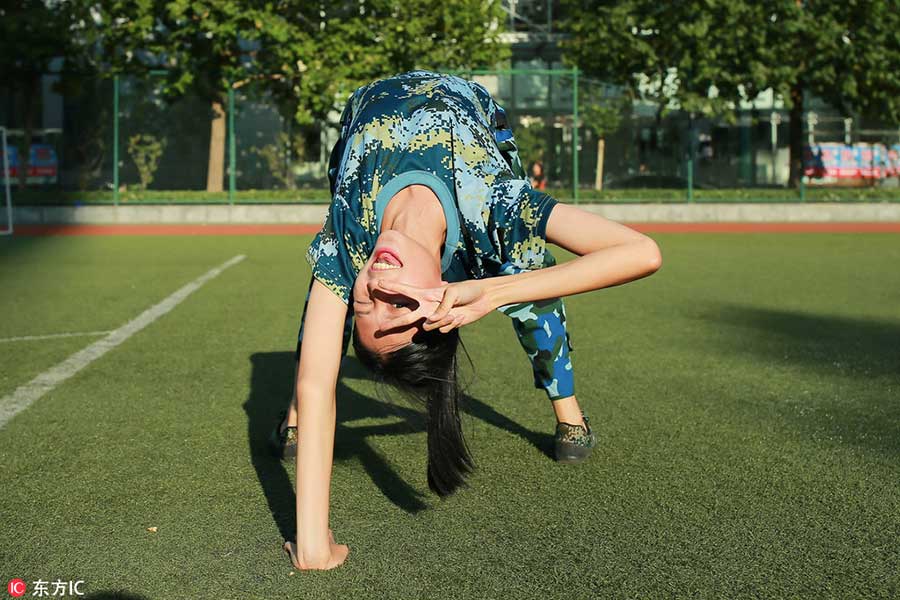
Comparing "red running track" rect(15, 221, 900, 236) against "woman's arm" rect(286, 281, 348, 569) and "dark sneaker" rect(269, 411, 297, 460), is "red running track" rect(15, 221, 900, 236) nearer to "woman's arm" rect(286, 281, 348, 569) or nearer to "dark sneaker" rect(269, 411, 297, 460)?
"dark sneaker" rect(269, 411, 297, 460)

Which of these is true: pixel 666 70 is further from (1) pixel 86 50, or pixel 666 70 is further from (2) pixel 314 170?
(1) pixel 86 50

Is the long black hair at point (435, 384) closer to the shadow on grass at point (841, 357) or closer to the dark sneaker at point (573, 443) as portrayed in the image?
the dark sneaker at point (573, 443)

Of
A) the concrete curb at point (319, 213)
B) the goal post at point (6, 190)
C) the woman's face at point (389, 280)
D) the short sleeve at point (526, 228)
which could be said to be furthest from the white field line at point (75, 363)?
the concrete curb at point (319, 213)

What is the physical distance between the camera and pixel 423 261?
2887 millimetres

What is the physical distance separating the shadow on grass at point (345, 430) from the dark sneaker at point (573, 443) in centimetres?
12

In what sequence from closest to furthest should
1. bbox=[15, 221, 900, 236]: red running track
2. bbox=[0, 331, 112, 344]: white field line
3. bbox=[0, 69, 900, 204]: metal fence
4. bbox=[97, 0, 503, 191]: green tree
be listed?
bbox=[0, 331, 112, 344]: white field line
bbox=[15, 221, 900, 236]: red running track
bbox=[0, 69, 900, 204]: metal fence
bbox=[97, 0, 503, 191]: green tree

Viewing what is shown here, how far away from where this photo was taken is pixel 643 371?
646 centimetres

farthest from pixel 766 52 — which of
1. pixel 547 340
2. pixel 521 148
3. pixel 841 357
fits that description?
pixel 547 340

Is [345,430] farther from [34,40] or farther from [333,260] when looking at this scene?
[34,40]

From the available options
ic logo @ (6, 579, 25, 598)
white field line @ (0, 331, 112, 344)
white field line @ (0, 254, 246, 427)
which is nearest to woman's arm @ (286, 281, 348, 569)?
ic logo @ (6, 579, 25, 598)

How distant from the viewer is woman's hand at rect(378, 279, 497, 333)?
2730mm

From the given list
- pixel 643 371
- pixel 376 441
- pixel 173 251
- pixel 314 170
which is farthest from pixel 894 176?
pixel 376 441

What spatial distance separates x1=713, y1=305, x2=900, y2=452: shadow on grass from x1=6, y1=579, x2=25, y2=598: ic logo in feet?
10.7

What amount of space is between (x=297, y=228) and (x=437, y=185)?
763 inches
